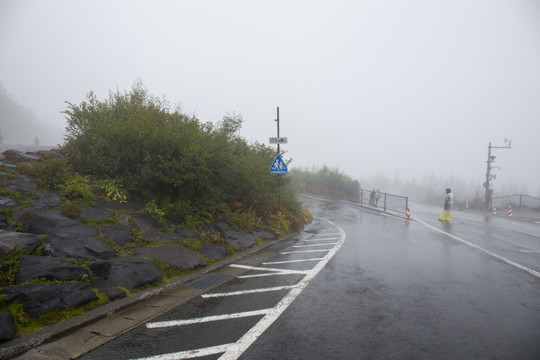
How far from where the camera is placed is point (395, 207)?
25.6 m

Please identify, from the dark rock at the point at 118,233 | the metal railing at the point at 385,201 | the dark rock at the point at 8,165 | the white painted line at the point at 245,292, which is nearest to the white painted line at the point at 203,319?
the white painted line at the point at 245,292

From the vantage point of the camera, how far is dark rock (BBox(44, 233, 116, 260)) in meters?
5.25

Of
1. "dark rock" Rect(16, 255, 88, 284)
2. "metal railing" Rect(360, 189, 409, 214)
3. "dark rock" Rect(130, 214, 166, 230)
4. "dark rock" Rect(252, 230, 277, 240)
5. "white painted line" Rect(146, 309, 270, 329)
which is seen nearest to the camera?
"white painted line" Rect(146, 309, 270, 329)

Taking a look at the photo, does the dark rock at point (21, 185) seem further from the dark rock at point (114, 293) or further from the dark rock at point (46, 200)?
the dark rock at point (114, 293)

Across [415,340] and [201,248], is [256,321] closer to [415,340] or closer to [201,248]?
[415,340]

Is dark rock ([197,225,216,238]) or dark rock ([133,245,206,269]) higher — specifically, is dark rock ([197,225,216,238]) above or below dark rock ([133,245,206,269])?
→ above

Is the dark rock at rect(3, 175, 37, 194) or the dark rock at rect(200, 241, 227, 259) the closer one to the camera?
the dark rock at rect(3, 175, 37, 194)

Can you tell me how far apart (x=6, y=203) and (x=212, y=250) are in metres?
4.33

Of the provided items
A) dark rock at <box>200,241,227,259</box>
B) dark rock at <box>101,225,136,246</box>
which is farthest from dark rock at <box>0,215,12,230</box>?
dark rock at <box>200,241,227,259</box>

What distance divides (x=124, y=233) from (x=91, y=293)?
2234 mm

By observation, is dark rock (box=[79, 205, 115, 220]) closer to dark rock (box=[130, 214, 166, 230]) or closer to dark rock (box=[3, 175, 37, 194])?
dark rock (box=[130, 214, 166, 230])

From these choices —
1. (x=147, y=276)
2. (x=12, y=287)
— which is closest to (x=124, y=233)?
(x=147, y=276)

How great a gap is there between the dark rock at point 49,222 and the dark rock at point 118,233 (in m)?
0.24

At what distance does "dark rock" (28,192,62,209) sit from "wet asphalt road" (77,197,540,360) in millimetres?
3874
